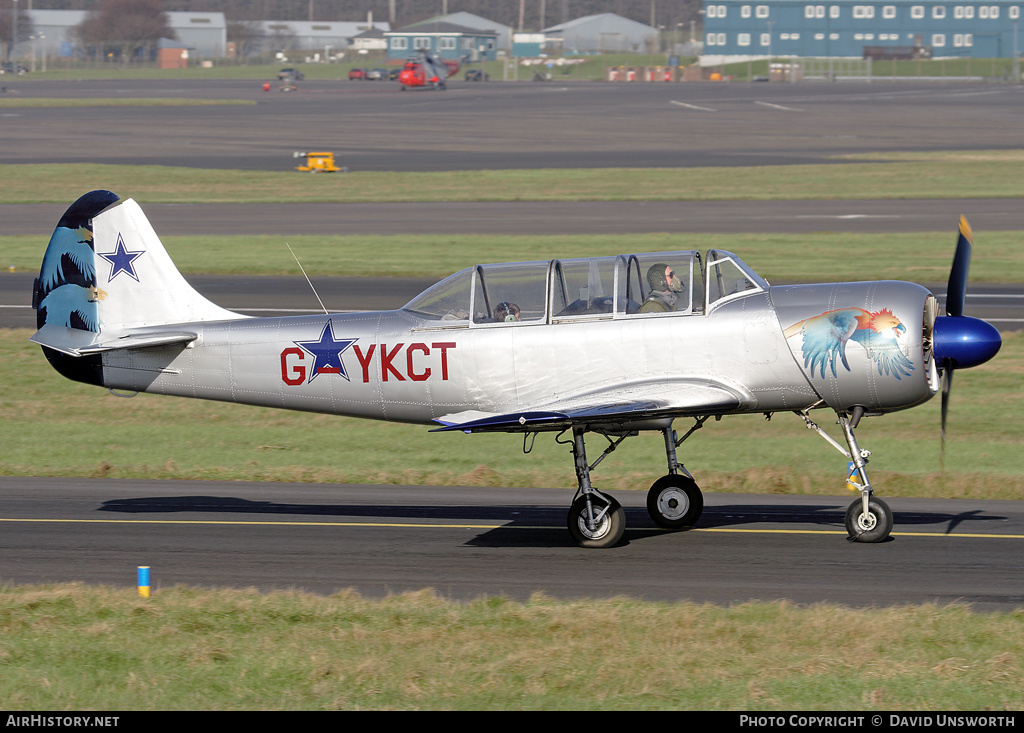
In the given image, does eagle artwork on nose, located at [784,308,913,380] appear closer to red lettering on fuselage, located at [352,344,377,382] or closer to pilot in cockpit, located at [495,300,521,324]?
pilot in cockpit, located at [495,300,521,324]

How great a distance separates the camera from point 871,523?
12.4 meters

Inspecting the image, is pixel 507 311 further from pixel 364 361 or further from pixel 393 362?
pixel 364 361

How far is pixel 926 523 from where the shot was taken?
13.4 m

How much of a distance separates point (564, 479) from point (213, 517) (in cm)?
485

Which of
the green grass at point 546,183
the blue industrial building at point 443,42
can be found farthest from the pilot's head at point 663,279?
the blue industrial building at point 443,42

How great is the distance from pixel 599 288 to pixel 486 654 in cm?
496

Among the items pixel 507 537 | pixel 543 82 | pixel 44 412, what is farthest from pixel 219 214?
pixel 543 82

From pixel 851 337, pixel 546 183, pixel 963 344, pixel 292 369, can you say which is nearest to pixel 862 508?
pixel 851 337

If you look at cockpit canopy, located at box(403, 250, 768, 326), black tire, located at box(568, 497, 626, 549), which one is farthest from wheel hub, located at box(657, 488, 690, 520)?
cockpit canopy, located at box(403, 250, 768, 326)

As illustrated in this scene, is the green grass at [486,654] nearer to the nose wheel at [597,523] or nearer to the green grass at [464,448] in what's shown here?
the nose wheel at [597,523]

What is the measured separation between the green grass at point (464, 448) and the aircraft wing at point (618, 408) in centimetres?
394

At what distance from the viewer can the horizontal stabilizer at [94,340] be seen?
13594 mm

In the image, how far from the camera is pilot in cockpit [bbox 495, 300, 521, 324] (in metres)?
12.8

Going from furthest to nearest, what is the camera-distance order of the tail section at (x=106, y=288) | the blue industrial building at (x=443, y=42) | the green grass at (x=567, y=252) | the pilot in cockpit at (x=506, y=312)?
the blue industrial building at (x=443, y=42), the green grass at (x=567, y=252), the tail section at (x=106, y=288), the pilot in cockpit at (x=506, y=312)
